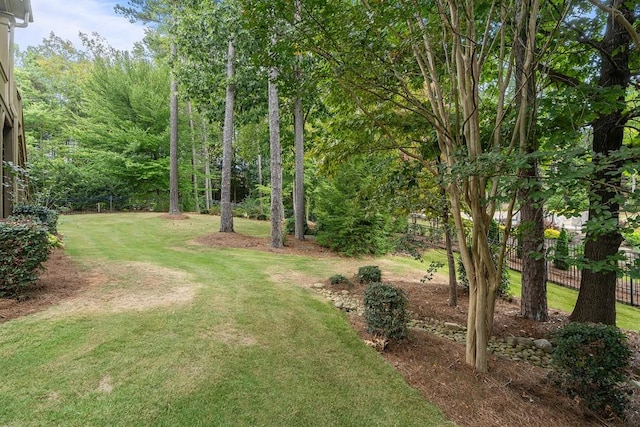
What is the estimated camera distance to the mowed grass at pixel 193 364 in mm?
2246

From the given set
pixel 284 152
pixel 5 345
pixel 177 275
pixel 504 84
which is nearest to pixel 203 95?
pixel 284 152

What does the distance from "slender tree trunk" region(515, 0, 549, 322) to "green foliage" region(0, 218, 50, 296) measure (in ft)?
17.3

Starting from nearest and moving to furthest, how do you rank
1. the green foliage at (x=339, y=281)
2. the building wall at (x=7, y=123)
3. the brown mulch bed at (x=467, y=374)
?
the brown mulch bed at (x=467, y=374) < the green foliage at (x=339, y=281) < the building wall at (x=7, y=123)

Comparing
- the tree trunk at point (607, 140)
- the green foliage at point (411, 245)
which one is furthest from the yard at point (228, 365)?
the green foliage at point (411, 245)

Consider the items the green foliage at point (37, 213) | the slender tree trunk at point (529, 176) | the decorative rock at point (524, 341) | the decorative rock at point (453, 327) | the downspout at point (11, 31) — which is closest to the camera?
the slender tree trunk at point (529, 176)

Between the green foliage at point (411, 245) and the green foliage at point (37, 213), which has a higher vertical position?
the green foliage at point (37, 213)

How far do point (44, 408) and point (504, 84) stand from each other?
168 inches

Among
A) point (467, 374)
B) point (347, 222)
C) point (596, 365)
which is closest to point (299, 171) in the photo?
point (347, 222)

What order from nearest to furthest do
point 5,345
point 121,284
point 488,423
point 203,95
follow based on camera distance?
point 488,423 < point 5,345 < point 121,284 < point 203,95

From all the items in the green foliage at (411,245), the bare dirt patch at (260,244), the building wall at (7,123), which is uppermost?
the building wall at (7,123)

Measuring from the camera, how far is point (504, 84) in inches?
105

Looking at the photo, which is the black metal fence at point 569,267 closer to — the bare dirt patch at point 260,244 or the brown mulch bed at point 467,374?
the brown mulch bed at point 467,374

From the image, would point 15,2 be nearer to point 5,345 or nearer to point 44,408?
point 5,345

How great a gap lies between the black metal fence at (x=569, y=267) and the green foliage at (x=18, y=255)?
5135mm
